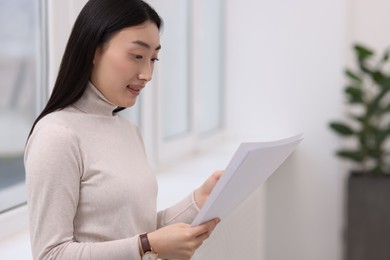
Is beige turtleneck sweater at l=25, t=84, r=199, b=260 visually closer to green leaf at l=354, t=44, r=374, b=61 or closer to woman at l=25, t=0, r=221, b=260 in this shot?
woman at l=25, t=0, r=221, b=260

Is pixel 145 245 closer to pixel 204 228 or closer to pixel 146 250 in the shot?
pixel 146 250

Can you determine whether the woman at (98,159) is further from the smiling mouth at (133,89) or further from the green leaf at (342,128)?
the green leaf at (342,128)

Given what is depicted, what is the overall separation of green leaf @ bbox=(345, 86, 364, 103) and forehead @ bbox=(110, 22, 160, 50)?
8.31 ft

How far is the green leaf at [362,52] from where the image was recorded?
3.65 m

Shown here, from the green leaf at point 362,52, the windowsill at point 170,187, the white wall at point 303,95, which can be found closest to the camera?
the windowsill at point 170,187

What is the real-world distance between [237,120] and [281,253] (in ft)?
2.73

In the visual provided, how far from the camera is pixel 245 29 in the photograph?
404 centimetres

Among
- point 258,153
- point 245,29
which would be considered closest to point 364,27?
point 245,29

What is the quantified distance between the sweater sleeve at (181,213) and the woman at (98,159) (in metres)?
0.15

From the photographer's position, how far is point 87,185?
1207 mm

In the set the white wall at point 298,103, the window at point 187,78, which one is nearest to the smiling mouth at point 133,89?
the window at point 187,78

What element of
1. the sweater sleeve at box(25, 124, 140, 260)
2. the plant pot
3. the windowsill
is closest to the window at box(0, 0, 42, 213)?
the windowsill

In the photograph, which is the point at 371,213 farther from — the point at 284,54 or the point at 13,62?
the point at 13,62

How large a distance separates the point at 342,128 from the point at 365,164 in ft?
Answer: 0.86
